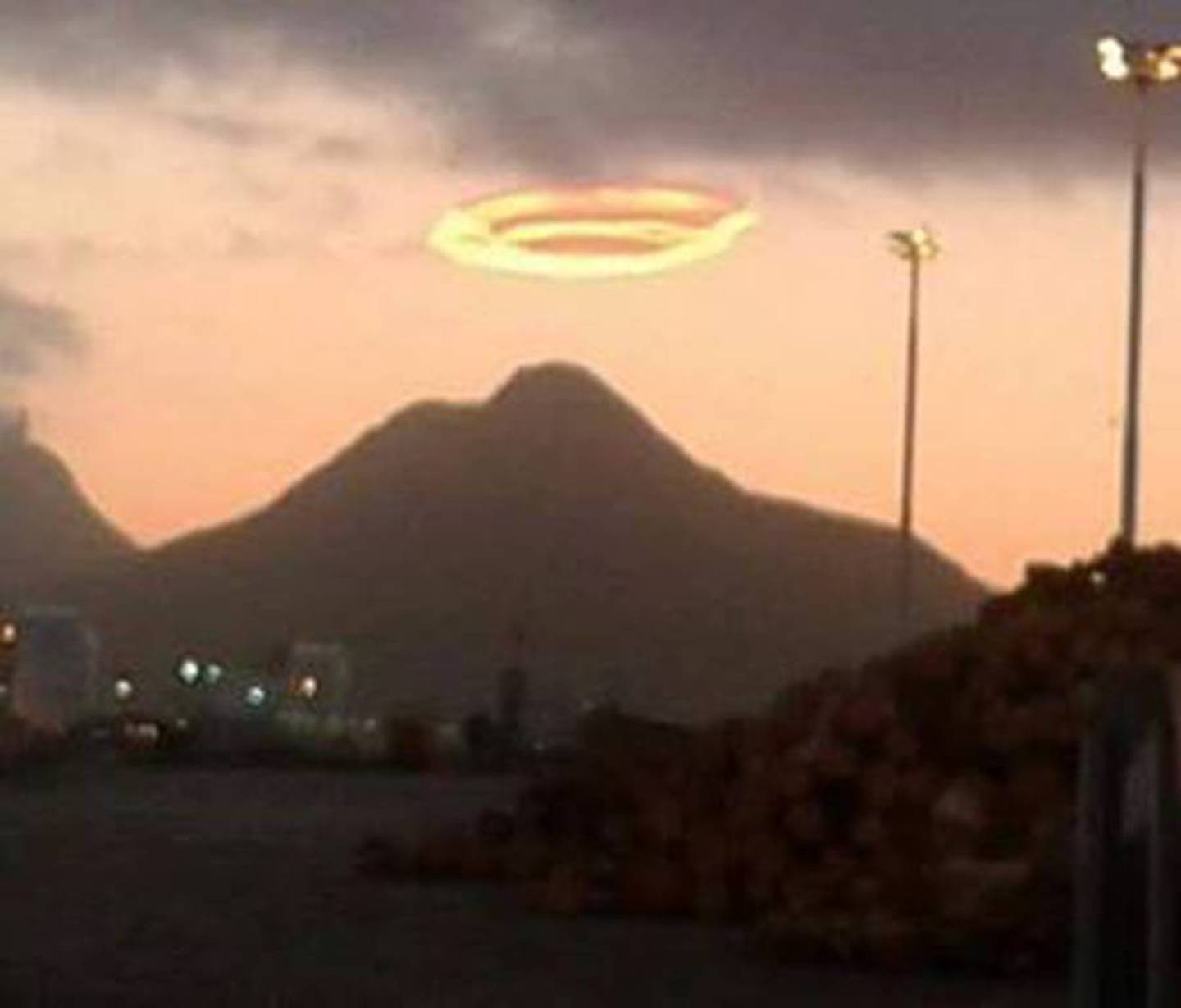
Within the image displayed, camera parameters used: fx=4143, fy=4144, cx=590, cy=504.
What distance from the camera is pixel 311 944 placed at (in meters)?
26.7

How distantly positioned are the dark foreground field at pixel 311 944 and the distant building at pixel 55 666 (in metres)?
45.0

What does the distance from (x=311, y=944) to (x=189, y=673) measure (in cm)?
7257

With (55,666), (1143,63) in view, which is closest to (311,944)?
(1143,63)

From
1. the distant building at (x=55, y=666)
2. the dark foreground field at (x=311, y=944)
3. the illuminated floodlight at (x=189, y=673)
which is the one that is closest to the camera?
the dark foreground field at (x=311, y=944)

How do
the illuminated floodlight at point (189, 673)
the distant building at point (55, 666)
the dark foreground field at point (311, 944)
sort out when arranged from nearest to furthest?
the dark foreground field at point (311, 944) → the distant building at point (55, 666) → the illuminated floodlight at point (189, 673)

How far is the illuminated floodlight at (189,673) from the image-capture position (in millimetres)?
95938

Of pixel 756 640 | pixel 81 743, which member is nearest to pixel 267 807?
pixel 81 743

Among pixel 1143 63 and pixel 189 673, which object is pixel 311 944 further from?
pixel 189 673

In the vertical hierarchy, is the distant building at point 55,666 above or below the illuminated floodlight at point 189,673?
below

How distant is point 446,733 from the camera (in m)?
75.4

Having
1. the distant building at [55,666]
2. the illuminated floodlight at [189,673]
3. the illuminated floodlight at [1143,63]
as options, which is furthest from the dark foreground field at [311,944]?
the illuminated floodlight at [189,673]

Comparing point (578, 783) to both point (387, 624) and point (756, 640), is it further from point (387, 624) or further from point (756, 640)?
point (387, 624)

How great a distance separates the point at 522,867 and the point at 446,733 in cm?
4291

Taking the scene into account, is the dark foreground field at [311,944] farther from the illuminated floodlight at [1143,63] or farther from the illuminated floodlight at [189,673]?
the illuminated floodlight at [189,673]
